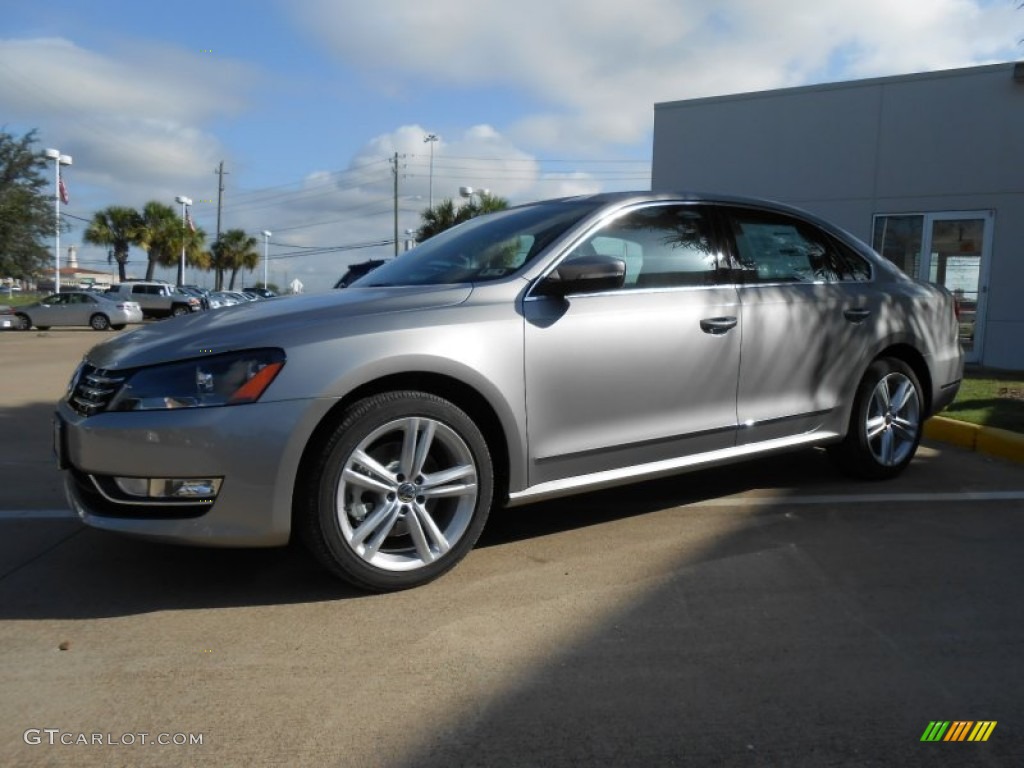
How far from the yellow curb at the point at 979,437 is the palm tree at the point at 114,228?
185ft

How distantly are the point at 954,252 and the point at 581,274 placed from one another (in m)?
10.8

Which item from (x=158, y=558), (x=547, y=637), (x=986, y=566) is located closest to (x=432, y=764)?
(x=547, y=637)

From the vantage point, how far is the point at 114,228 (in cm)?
5462

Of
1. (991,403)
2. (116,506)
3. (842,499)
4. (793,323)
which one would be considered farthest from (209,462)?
(991,403)

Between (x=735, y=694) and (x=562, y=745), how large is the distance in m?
0.62

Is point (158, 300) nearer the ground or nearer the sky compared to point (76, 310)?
nearer the sky

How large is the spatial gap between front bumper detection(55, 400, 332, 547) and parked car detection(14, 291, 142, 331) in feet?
96.6

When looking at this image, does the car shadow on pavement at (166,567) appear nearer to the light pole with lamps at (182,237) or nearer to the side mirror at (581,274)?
the side mirror at (581,274)

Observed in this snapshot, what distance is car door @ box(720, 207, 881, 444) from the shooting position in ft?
13.6

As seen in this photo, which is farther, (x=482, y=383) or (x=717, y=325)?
(x=717, y=325)

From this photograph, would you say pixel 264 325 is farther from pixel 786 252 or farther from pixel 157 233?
pixel 157 233

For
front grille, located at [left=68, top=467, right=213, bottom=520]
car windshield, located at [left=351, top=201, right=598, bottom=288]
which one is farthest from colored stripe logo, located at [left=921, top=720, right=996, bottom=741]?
front grille, located at [left=68, top=467, right=213, bottom=520]

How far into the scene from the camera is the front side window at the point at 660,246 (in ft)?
12.7

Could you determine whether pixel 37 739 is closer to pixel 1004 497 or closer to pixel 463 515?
pixel 463 515
